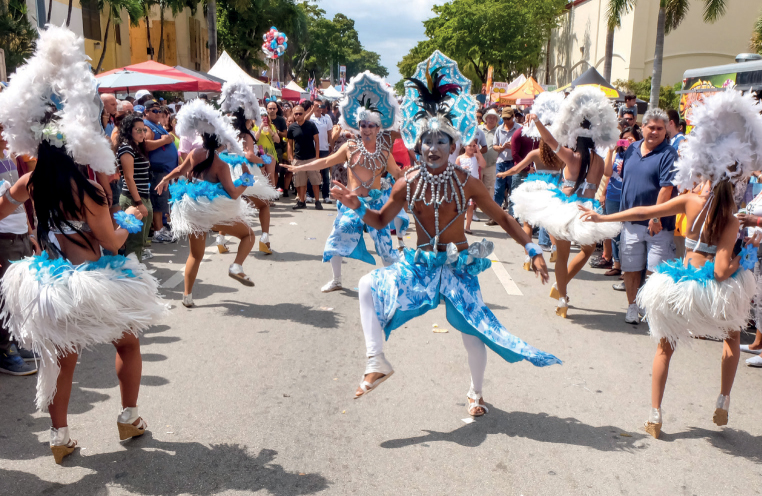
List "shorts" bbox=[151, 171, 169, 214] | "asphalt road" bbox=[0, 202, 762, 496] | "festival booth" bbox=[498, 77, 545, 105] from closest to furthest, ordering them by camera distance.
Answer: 1. "asphalt road" bbox=[0, 202, 762, 496]
2. "shorts" bbox=[151, 171, 169, 214]
3. "festival booth" bbox=[498, 77, 545, 105]

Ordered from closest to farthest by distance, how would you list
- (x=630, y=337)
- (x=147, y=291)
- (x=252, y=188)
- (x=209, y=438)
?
(x=147, y=291), (x=209, y=438), (x=630, y=337), (x=252, y=188)

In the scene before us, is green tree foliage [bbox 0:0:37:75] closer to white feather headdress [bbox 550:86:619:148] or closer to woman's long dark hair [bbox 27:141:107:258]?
white feather headdress [bbox 550:86:619:148]

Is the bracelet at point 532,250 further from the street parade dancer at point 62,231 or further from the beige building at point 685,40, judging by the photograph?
the beige building at point 685,40

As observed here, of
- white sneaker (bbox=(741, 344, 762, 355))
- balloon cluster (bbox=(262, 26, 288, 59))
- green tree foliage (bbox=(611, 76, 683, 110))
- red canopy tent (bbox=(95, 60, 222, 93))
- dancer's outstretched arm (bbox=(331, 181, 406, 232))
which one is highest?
balloon cluster (bbox=(262, 26, 288, 59))

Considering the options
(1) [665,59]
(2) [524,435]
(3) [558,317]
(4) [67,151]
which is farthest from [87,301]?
(1) [665,59]

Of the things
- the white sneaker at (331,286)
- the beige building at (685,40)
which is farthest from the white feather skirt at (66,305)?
the beige building at (685,40)

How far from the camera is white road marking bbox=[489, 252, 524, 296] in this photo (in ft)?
25.4

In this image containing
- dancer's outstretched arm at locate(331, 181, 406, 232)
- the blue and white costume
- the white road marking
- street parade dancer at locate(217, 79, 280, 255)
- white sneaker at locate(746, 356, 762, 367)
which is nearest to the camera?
the blue and white costume

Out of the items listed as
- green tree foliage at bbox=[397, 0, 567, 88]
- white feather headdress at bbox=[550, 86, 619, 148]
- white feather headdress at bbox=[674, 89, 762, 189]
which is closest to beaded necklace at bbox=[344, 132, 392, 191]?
white feather headdress at bbox=[550, 86, 619, 148]

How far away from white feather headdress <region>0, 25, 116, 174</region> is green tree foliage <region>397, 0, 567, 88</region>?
47082 mm

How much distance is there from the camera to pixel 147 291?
379 cm

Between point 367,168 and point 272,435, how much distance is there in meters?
3.63

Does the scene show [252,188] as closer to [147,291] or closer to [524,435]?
[147,291]

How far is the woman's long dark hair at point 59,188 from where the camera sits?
3.54m
